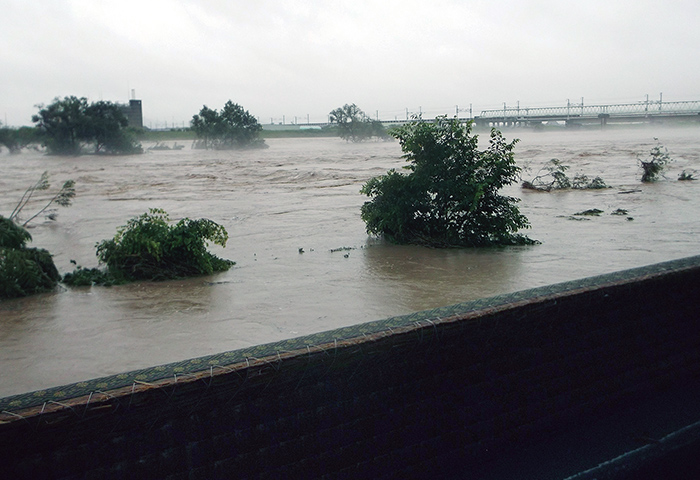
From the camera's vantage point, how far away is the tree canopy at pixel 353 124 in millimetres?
75000

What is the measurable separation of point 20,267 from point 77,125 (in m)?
43.3

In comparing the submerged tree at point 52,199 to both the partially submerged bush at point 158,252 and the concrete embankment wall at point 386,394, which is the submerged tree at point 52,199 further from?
the concrete embankment wall at point 386,394

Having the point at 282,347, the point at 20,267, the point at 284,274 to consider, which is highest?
the point at 282,347

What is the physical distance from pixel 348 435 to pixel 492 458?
0.96m

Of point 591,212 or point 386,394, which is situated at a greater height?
point 386,394

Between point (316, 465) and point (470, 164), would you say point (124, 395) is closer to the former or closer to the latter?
point (316, 465)

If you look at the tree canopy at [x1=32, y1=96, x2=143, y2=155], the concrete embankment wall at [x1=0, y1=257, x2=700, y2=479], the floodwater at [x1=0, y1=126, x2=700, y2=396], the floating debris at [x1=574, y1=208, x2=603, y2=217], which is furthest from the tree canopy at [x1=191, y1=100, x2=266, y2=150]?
the concrete embankment wall at [x1=0, y1=257, x2=700, y2=479]

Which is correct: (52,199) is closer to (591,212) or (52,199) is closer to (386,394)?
(591,212)

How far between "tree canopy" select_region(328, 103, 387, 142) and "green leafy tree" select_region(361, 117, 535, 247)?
64.8 meters

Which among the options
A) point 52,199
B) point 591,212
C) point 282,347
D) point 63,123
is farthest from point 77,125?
point 282,347

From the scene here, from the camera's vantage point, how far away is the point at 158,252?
8.84 meters

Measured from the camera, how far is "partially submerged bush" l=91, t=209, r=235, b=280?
8867 millimetres

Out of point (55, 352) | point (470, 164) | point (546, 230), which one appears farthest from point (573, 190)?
point (55, 352)

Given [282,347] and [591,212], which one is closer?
[282,347]
